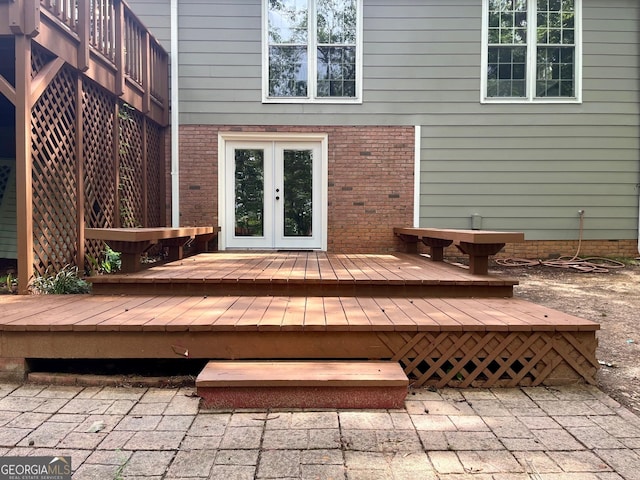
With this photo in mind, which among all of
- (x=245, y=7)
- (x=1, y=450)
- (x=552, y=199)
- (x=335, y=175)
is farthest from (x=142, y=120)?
(x=552, y=199)

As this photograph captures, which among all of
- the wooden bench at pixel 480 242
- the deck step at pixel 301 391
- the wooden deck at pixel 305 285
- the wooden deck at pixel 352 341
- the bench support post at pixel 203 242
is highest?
the wooden bench at pixel 480 242

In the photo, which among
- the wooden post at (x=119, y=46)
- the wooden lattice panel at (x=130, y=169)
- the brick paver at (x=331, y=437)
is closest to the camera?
the brick paver at (x=331, y=437)

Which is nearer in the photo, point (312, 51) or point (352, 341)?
point (352, 341)

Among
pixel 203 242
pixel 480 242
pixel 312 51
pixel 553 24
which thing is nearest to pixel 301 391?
pixel 480 242

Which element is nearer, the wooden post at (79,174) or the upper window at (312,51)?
the wooden post at (79,174)

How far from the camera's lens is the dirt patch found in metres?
2.49

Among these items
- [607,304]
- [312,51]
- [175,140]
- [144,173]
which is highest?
[312,51]

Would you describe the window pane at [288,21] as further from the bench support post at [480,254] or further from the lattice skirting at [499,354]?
the lattice skirting at [499,354]

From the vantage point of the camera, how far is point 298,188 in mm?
6715

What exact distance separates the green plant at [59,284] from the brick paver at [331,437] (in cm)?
128

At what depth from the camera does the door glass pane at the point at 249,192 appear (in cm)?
672

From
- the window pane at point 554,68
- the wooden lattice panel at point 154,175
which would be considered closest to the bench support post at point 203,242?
the wooden lattice panel at point 154,175

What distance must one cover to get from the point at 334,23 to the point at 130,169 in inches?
155

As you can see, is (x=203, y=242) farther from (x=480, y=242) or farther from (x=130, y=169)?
(x=480, y=242)
